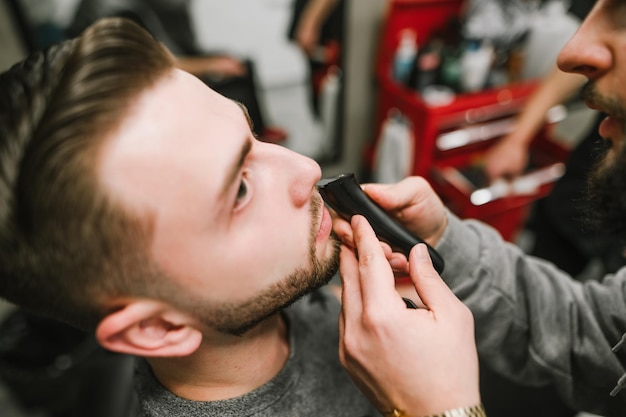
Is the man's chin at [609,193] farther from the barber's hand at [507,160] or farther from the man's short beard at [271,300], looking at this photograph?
the barber's hand at [507,160]

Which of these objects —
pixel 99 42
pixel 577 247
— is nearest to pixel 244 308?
pixel 99 42

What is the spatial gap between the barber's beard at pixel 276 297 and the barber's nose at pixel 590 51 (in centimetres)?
52

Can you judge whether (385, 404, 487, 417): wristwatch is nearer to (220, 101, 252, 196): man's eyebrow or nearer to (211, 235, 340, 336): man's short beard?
(211, 235, 340, 336): man's short beard

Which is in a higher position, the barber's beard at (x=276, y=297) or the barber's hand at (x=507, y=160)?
the barber's beard at (x=276, y=297)

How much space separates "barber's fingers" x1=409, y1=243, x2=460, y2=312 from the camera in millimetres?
600

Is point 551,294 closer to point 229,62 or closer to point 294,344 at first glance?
point 294,344

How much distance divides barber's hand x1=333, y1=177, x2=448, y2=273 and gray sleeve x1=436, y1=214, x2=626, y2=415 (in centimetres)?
3

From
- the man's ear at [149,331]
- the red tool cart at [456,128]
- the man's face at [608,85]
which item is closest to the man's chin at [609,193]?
the man's face at [608,85]

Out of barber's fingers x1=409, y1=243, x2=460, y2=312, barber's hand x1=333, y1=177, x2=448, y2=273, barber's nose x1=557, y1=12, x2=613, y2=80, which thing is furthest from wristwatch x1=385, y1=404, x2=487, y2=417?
barber's nose x1=557, y1=12, x2=613, y2=80

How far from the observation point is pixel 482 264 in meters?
0.82

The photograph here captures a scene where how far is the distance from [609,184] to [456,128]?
117cm

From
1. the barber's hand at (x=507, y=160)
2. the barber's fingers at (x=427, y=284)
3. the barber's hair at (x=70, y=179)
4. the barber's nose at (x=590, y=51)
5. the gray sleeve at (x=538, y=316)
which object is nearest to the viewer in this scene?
the barber's hair at (x=70, y=179)

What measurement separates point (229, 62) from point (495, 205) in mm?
1217

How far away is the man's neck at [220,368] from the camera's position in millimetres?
708
